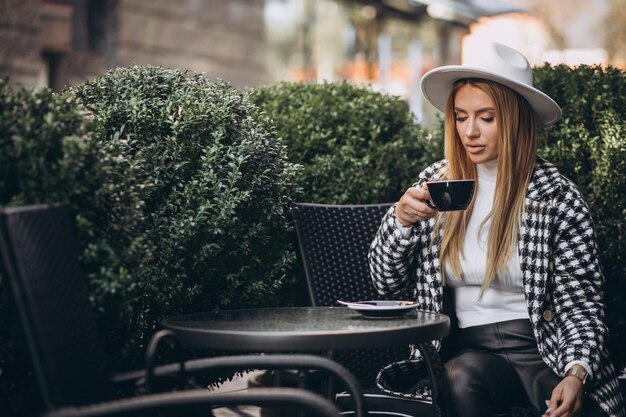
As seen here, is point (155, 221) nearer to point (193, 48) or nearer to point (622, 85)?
point (622, 85)

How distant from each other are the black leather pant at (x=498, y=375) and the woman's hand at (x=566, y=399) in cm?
13

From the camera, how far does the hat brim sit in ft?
11.3

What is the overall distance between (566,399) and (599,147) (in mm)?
1801

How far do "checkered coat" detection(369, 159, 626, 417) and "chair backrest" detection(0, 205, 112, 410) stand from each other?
1366 mm

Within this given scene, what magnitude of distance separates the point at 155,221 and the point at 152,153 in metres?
0.27

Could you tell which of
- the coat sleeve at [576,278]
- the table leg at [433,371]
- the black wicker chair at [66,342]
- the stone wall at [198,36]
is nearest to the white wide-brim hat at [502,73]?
the coat sleeve at [576,278]

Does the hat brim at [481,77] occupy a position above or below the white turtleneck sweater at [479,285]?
above

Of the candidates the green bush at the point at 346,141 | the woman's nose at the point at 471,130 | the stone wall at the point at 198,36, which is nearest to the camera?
the woman's nose at the point at 471,130

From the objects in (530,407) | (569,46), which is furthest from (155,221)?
(569,46)

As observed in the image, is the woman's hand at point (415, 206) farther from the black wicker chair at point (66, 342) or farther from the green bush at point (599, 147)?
the green bush at point (599, 147)

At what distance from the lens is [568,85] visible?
4621 mm

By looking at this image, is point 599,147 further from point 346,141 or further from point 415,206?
point 415,206

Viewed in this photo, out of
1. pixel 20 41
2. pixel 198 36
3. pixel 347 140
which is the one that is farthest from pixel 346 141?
pixel 198 36

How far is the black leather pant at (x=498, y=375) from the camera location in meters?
3.12
